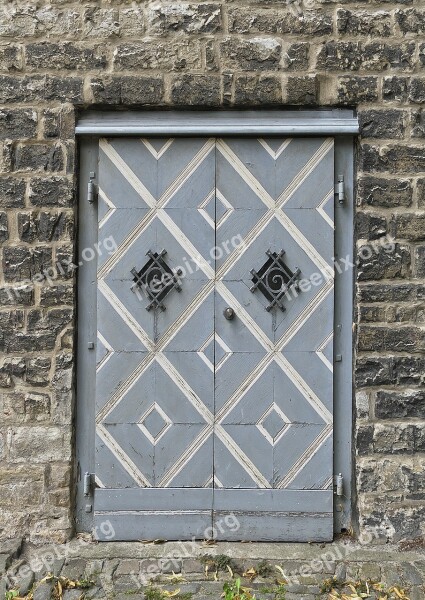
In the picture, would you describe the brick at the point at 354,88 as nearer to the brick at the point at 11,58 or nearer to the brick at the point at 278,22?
the brick at the point at 278,22

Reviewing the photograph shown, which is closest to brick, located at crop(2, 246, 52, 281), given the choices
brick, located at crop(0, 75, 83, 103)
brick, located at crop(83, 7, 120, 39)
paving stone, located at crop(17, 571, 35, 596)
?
brick, located at crop(0, 75, 83, 103)

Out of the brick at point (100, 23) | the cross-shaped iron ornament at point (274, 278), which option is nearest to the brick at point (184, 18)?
the brick at point (100, 23)

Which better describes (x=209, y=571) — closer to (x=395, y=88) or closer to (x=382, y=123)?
(x=382, y=123)

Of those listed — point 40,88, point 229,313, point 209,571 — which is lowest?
point 209,571

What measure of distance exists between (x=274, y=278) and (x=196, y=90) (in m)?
1.17

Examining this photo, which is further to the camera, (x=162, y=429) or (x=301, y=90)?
(x=162, y=429)

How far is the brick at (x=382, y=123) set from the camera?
11.3ft

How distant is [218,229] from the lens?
11.6ft

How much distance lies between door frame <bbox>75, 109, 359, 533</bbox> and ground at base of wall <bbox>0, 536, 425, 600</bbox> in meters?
0.25

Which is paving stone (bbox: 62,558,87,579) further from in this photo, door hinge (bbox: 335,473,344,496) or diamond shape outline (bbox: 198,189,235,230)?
diamond shape outline (bbox: 198,189,235,230)

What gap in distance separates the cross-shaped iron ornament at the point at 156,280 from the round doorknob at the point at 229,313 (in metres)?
0.30

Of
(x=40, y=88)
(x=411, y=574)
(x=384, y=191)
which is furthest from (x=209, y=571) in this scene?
(x=40, y=88)

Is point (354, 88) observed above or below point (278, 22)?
below

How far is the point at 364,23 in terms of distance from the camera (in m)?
3.46
